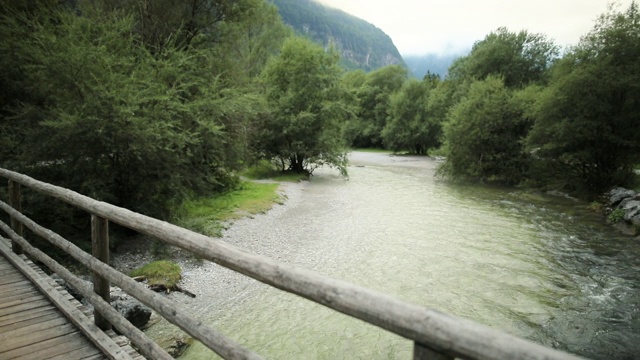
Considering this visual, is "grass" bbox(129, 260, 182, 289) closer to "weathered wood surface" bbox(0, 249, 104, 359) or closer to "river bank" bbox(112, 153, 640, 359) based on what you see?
"river bank" bbox(112, 153, 640, 359)

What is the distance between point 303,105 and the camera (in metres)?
27.2

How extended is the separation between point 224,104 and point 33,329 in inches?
421

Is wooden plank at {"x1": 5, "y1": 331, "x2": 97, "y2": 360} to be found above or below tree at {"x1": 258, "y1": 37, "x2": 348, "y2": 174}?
below

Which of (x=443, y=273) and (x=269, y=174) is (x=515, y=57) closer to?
(x=269, y=174)

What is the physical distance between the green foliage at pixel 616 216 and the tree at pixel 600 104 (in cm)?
509

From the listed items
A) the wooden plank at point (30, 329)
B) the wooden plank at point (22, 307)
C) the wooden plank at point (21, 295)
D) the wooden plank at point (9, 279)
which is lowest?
the wooden plank at point (9, 279)

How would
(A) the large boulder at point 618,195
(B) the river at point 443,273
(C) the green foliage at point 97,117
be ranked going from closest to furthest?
(B) the river at point 443,273
(C) the green foliage at point 97,117
(A) the large boulder at point 618,195

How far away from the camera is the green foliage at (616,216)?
50.5 ft

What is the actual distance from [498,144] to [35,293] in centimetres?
2760

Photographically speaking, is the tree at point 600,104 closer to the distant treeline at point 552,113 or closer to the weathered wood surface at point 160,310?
the distant treeline at point 552,113

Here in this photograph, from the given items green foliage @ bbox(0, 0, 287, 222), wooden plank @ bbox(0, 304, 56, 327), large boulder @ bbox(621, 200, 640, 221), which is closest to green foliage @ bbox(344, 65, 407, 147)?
large boulder @ bbox(621, 200, 640, 221)

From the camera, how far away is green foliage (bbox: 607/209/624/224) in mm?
15399

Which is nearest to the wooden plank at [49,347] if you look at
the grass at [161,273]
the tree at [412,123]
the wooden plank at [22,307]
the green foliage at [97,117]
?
the wooden plank at [22,307]

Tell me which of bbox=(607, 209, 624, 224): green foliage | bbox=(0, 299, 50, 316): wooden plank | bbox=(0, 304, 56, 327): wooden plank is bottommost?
bbox=(607, 209, 624, 224): green foliage
